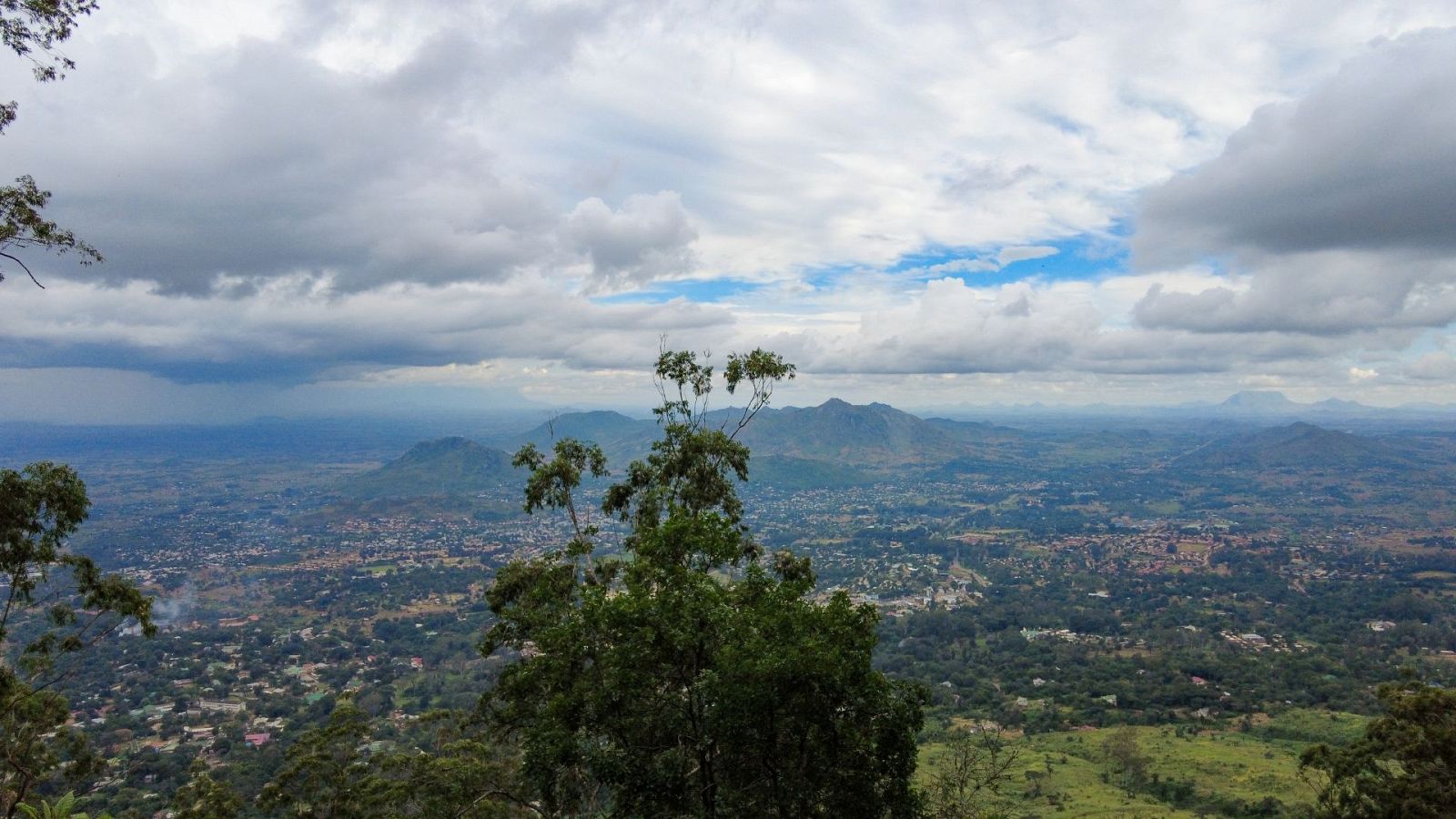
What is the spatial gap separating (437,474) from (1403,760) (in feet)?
609

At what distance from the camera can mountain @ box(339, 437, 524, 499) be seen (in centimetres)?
15988

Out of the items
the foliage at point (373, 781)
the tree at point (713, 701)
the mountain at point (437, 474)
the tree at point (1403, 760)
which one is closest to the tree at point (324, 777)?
the foliage at point (373, 781)

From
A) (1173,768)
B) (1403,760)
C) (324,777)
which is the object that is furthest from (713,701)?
(1173,768)

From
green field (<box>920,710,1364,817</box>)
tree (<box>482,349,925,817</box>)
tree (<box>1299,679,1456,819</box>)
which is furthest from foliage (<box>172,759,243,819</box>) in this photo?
green field (<box>920,710,1364,817</box>)

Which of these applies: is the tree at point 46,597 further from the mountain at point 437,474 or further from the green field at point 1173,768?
the mountain at point 437,474

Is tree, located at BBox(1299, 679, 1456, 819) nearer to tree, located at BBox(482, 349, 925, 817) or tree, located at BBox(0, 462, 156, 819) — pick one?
tree, located at BBox(482, 349, 925, 817)

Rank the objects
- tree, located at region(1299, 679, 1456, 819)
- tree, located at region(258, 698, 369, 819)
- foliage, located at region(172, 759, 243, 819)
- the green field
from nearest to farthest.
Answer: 1. tree, located at region(1299, 679, 1456, 819)
2. foliage, located at region(172, 759, 243, 819)
3. tree, located at region(258, 698, 369, 819)
4. the green field

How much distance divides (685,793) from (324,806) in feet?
41.7

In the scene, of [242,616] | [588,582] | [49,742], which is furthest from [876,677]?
[242,616]

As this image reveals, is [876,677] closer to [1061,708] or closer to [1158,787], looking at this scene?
[1158,787]

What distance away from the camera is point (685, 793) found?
900 cm

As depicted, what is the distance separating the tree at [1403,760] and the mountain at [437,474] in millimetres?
155717

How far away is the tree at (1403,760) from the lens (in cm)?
1318

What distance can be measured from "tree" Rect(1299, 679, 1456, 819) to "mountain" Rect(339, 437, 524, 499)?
511 ft
